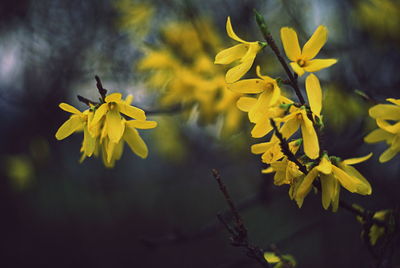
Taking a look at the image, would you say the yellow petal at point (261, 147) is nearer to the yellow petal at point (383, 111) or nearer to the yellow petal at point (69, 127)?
the yellow petal at point (383, 111)

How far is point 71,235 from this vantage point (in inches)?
238

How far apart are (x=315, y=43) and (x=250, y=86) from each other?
24 cm

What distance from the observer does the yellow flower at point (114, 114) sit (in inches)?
50.9

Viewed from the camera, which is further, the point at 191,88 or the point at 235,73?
the point at 191,88

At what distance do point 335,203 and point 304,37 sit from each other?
1338 mm

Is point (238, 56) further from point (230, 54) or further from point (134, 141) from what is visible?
point (134, 141)

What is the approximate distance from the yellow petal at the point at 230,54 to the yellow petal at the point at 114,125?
0.40 meters

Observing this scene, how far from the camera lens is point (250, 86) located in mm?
1254

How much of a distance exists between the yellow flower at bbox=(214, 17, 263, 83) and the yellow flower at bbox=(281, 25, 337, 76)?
11cm

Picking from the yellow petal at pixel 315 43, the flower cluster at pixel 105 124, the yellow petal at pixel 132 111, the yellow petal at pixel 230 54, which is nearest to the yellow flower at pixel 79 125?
the flower cluster at pixel 105 124

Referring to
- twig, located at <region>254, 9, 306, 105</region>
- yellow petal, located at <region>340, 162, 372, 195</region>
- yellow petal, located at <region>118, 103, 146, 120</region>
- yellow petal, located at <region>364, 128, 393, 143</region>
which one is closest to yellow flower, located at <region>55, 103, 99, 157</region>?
yellow petal, located at <region>118, 103, 146, 120</region>

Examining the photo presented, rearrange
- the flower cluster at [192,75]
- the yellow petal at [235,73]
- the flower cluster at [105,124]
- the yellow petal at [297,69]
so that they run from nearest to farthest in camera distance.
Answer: the yellow petal at [297,69]
the yellow petal at [235,73]
the flower cluster at [105,124]
the flower cluster at [192,75]

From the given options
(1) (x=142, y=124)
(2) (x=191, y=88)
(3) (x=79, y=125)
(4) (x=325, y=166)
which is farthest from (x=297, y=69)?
(2) (x=191, y=88)

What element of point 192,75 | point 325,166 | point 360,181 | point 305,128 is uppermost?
point 192,75
